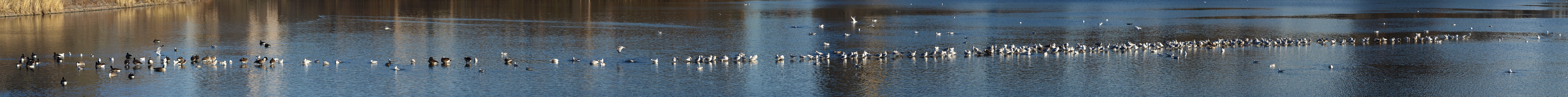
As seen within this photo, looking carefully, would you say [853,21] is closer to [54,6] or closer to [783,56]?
[783,56]

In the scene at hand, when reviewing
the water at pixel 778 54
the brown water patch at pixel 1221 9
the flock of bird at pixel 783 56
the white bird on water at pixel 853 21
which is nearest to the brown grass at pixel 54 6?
the water at pixel 778 54

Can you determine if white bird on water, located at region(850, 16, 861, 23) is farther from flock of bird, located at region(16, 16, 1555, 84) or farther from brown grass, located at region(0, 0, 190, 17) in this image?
brown grass, located at region(0, 0, 190, 17)

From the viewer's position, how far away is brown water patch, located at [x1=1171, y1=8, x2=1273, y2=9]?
54031 millimetres

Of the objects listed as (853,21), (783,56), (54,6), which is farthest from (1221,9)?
(54,6)

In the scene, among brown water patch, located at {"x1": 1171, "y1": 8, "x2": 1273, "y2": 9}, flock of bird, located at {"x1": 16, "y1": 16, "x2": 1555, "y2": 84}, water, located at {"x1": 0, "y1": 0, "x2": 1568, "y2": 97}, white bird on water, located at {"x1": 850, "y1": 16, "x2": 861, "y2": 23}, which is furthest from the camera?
brown water patch, located at {"x1": 1171, "y1": 8, "x2": 1273, "y2": 9}

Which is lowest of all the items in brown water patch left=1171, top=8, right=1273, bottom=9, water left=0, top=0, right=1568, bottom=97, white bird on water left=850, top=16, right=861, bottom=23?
water left=0, top=0, right=1568, bottom=97

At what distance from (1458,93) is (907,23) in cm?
2278

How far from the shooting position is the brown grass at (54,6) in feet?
148

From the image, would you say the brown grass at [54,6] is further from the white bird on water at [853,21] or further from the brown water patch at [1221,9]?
the brown water patch at [1221,9]

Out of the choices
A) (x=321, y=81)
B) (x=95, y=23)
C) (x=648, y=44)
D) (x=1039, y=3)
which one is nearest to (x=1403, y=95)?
(x=321, y=81)

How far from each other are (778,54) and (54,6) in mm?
34157

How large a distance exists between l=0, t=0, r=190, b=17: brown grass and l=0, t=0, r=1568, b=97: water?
143cm

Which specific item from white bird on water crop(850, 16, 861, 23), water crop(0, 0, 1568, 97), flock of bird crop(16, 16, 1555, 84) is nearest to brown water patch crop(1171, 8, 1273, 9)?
water crop(0, 0, 1568, 97)

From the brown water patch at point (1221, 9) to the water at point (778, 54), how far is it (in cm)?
409
